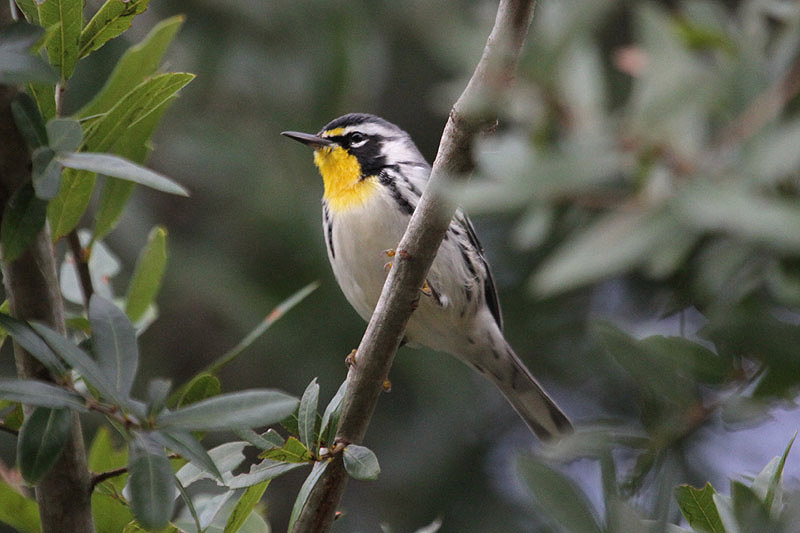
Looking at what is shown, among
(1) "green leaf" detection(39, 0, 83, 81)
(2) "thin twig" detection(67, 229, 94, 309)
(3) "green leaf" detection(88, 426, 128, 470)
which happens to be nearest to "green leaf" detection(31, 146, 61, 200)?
(1) "green leaf" detection(39, 0, 83, 81)

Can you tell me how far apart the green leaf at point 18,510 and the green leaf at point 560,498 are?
0.97 meters

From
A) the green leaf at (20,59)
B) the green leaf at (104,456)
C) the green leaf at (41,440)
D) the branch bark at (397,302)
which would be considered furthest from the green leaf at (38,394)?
the green leaf at (104,456)

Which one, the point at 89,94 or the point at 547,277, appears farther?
the point at 89,94

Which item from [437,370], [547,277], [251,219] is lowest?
[437,370]

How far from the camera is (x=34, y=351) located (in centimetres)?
121

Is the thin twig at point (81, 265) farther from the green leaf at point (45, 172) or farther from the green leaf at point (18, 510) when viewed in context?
the green leaf at point (45, 172)

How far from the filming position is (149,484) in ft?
3.81

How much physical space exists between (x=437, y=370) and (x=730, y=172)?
387cm

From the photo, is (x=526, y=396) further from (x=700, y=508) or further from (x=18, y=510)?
(x=18, y=510)

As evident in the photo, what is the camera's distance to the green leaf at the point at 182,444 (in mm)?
1165

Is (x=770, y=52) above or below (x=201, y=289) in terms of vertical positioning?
above

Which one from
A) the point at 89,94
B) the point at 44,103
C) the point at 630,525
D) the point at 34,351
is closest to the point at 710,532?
the point at 630,525

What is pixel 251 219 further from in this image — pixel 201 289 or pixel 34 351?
pixel 34 351

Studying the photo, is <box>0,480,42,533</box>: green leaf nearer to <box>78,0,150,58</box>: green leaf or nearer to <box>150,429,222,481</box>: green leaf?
<box>150,429,222,481</box>: green leaf
